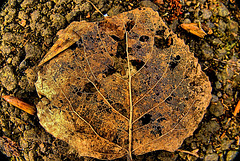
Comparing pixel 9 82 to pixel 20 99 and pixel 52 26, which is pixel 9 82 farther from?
pixel 52 26

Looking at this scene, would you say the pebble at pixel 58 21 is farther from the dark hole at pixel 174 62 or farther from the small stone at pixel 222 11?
the small stone at pixel 222 11

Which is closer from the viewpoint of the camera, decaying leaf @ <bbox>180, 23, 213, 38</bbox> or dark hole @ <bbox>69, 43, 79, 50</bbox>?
dark hole @ <bbox>69, 43, 79, 50</bbox>

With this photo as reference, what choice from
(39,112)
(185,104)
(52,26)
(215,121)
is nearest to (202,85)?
(185,104)

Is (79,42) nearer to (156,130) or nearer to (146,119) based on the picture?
(146,119)

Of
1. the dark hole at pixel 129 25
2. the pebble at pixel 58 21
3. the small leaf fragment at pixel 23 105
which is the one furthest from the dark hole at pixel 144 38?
the small leaf fragment at pixel 23 105

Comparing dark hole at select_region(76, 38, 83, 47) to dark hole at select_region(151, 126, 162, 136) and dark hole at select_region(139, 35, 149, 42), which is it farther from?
dark hole at select_region(151, 126, 162, 136)

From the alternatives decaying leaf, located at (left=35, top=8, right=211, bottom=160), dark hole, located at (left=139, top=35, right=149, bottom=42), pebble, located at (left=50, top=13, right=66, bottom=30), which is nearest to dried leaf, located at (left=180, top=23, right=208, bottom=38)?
decaying leaf, located at (left=35, top=8, right=211, bottom=160)
